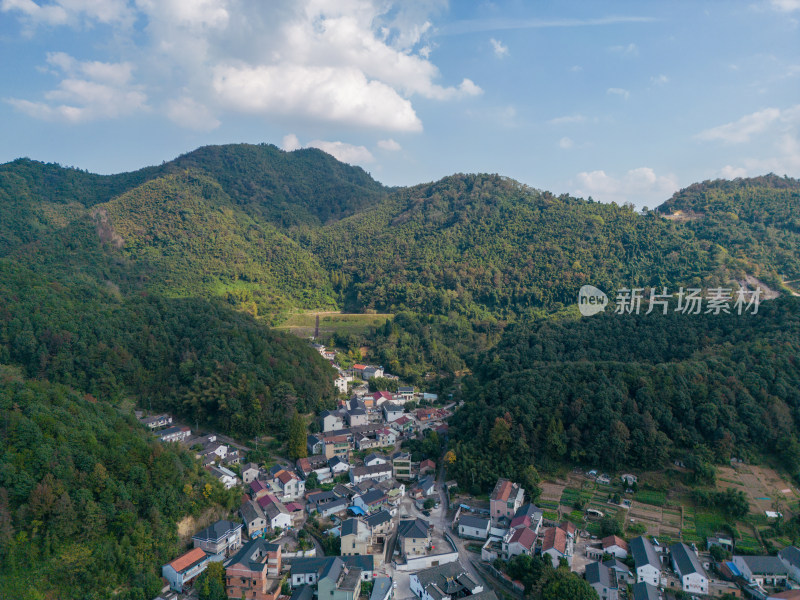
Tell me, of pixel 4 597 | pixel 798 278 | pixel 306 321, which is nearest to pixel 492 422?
pixel 4 597

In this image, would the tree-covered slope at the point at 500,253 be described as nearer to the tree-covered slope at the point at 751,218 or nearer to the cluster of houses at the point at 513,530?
the tree-covered slope at the point at 751,218

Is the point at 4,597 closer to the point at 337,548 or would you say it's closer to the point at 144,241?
the point at 337,548

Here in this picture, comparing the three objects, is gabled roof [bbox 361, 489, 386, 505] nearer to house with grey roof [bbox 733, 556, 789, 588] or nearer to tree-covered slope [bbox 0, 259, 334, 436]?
tree-covered slope [bbox 0, 259, 334, 436]

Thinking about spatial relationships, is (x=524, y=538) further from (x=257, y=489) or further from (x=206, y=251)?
(x=206, y=251)

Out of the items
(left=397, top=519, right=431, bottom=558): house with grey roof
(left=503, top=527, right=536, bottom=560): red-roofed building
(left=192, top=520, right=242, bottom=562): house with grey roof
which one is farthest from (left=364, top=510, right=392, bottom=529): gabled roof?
(left=192, top=520, right=242, bottom=562): house with grey roof

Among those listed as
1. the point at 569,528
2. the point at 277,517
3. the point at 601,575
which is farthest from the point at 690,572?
the point at 277,517

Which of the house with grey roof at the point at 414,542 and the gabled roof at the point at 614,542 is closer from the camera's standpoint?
the gabled roof at the point at 614,542

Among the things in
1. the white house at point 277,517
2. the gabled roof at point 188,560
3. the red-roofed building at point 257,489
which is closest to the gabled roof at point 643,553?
the white house at point 277,517
